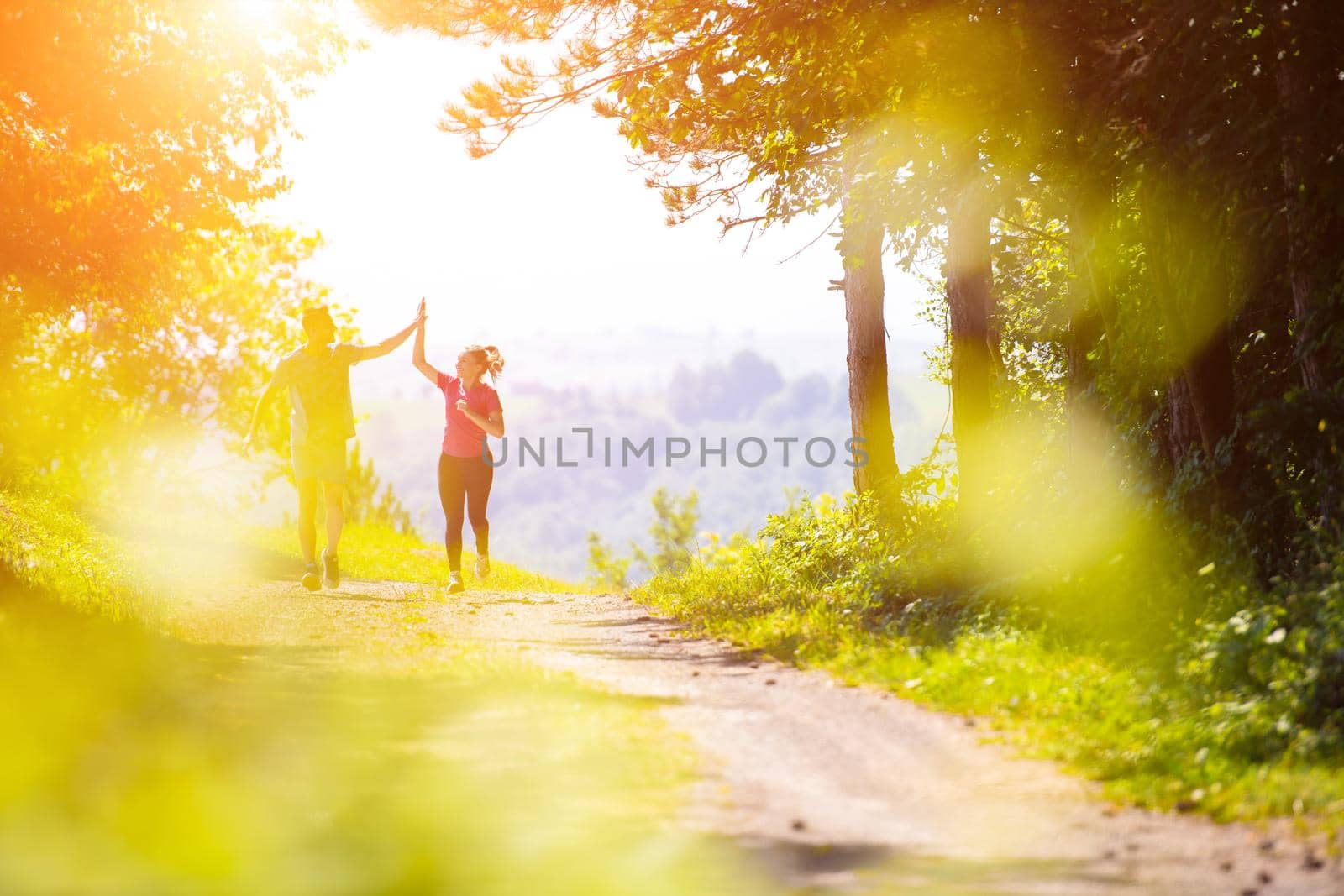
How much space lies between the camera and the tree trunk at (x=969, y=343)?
1227 centimetres

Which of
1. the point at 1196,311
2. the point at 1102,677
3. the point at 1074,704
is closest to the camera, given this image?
the point at 1074,704

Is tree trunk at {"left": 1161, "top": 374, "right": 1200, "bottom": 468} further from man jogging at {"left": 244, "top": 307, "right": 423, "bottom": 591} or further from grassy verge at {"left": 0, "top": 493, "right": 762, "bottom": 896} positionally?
man jogging at {"left": 244, "top": 307, "right": 423, "bottom": 591}

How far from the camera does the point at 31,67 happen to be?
35.3 ft

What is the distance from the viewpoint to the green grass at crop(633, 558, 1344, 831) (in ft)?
14.9

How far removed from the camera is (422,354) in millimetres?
11914

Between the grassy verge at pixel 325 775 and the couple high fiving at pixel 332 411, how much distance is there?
11.9 feet

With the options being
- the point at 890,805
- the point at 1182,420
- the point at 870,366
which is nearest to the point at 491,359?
the point at 870,366

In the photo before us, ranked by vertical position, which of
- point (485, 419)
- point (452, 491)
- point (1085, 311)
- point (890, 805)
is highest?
point (1085, 311)

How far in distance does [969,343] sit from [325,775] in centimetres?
917

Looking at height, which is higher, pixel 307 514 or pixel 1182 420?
pixel 1182 420

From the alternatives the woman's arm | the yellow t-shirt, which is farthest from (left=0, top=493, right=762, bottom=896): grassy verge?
the woman's arm

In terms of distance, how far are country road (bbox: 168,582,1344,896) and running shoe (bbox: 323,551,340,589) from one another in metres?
3.15

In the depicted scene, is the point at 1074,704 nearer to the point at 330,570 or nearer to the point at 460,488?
the point at 330,570

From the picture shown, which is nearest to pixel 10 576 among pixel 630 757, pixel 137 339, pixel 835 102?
pixel 630 757
